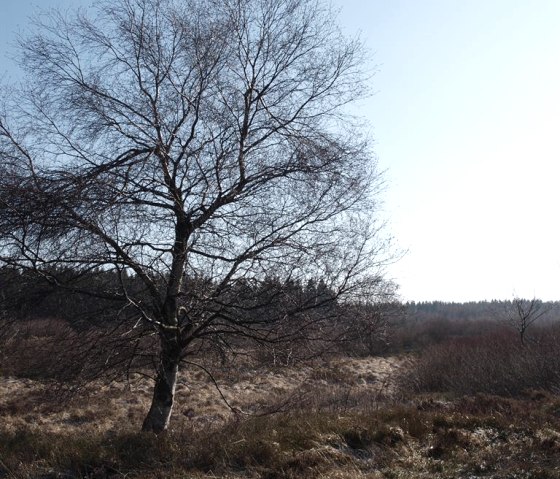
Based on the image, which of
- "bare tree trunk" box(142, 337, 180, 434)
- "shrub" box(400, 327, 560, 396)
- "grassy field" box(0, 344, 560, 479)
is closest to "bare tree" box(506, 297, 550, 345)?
"shrub" box(400, 327, 560, 396)

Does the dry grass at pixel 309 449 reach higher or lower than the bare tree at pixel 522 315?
lower

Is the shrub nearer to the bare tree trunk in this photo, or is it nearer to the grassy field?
the grassy field

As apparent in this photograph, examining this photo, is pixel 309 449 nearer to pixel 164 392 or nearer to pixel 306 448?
pixel 306 448

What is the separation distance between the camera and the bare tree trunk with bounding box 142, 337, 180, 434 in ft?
26.2

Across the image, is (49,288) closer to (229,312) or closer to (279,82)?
(229,312)

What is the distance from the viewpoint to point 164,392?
8133 millimetres

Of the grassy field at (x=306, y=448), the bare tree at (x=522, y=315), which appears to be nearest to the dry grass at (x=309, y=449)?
the grassy field at (x=306, y=448)

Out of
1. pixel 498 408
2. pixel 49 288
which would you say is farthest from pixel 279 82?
pixel 498 408

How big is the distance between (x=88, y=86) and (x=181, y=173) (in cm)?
170

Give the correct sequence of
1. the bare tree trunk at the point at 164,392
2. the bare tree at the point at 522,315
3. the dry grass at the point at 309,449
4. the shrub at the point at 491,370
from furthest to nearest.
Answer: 1. the bare tree at the point at 522,315
2. the shrub at the point at 491,370
3. the bare tree trunk at the point at 164,392
4. the dry grass at the point at 309,449

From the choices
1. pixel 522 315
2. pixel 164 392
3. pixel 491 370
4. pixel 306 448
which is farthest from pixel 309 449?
pixel 522 315

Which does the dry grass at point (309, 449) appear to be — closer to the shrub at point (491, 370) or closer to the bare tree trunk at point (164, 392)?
the bare tree trunk at point (164, 392)

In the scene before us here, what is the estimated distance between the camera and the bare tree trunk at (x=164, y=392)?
798cm

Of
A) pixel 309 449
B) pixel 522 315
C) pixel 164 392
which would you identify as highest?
pixel 522 315
